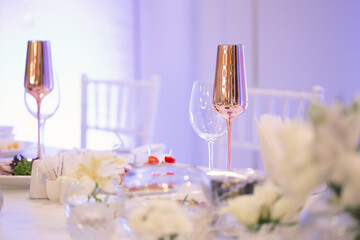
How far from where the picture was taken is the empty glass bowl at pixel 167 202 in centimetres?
77

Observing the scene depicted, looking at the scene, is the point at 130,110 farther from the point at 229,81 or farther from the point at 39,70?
the point at 229,81

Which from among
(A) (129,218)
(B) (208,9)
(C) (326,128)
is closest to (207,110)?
(A) (129,218)

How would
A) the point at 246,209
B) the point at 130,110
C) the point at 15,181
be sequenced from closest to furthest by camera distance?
the point at 246,209, the point at 15,181, the point at 130,110

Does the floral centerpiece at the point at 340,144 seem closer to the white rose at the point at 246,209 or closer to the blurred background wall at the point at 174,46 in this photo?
the white rose at the point at 246,209

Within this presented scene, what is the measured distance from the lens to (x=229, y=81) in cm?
130

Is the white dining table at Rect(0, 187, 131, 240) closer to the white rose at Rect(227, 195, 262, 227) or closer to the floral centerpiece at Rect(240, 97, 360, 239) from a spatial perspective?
the white rose at Rect(227, 195, 262, 227)

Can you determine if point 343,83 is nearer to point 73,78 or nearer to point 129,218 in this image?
point 73,78

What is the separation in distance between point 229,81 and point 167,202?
552mm

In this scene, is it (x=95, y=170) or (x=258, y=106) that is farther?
(x=258, y=106)

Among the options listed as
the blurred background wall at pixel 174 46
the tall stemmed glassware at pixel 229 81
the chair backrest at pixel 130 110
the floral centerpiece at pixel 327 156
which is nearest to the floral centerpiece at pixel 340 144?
the floral centerpiece at pixel 327 156

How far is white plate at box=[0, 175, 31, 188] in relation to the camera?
4.61 feet

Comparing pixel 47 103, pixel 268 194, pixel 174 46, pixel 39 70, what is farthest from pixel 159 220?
pixel 174 46

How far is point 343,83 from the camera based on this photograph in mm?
3809

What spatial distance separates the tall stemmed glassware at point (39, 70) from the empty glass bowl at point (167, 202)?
2.03 ft
